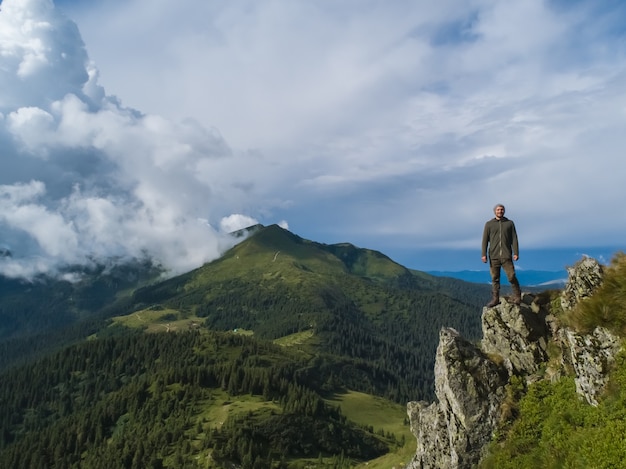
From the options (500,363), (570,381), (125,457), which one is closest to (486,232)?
(500,363)

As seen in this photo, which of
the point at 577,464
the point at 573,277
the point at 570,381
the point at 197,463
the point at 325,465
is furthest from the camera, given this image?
the point at 325,465

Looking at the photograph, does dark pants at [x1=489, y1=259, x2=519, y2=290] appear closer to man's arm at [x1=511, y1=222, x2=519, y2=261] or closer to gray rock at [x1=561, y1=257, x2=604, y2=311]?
man's arm at [x1=511, y1=222, x2=519, y2=261]

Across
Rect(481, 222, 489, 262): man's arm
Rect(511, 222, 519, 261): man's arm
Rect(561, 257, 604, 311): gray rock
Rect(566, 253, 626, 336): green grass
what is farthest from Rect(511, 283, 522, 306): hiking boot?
Rect(566, 253, 626, 336): green grass

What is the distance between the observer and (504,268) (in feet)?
100

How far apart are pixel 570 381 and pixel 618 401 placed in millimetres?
5016

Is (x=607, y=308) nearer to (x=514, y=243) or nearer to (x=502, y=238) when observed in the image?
(x=514, y=243)

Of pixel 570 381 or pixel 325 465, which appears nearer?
pixel 570 381

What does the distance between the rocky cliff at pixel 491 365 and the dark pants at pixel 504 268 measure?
1.85m

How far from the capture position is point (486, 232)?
3122 centimetres

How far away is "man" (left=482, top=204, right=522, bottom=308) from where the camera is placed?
30.2 m

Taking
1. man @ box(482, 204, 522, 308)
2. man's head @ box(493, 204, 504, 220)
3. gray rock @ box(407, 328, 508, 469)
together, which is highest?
man's head @ box(493, 204, 504, 220)

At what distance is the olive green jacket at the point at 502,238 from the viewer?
30359 millimetres

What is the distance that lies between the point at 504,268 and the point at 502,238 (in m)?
1.93

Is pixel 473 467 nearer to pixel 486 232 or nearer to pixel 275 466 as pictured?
pixel 486 232
